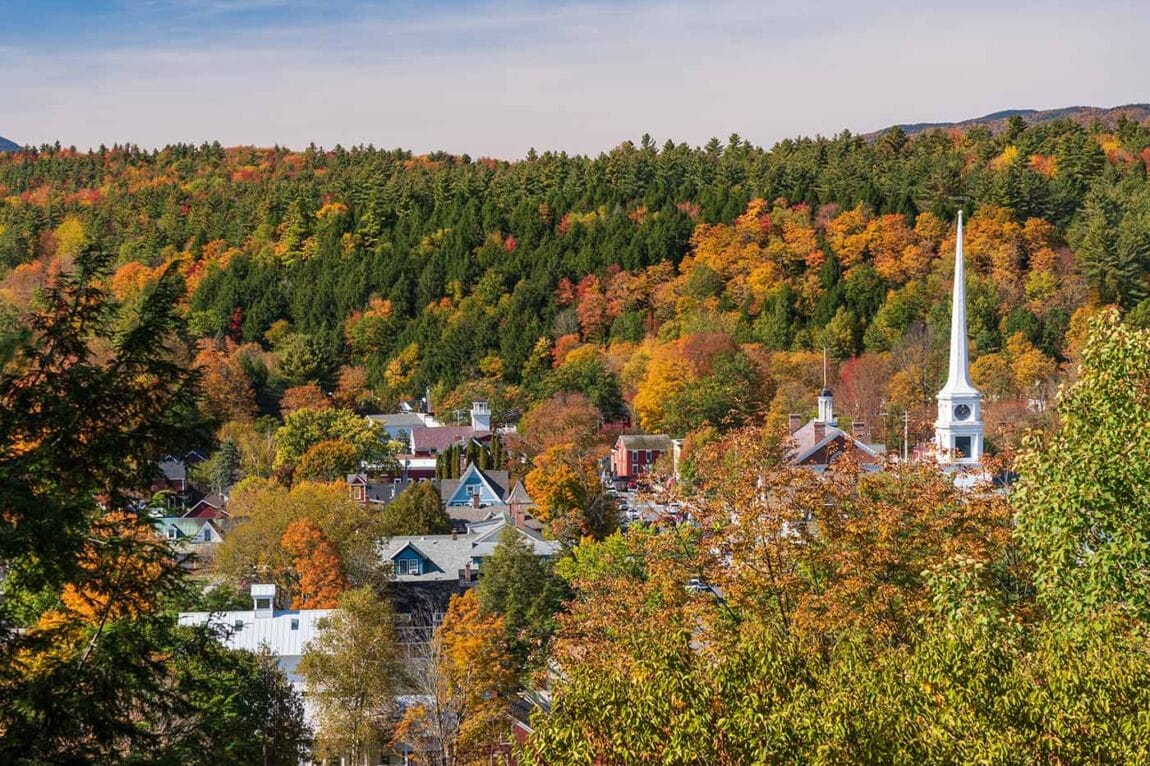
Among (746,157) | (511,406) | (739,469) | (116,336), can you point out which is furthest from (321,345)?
(116,336)

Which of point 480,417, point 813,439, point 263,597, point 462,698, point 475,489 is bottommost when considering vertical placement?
point 475,489

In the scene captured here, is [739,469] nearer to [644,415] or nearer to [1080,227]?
[644,415]

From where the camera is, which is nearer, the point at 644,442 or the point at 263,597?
the point at 263,597

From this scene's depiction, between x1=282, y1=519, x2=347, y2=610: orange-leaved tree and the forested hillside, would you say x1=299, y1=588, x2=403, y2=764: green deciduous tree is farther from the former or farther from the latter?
the forested hillside

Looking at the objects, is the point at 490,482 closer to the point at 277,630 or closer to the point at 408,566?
the point at 408,566

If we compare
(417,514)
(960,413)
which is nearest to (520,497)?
(417,514)

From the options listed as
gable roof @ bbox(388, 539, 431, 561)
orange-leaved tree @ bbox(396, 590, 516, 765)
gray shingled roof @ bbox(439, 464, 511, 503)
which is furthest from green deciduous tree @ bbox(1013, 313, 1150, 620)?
gray shingled roof @ bbox(439, 464, 511, 503)
